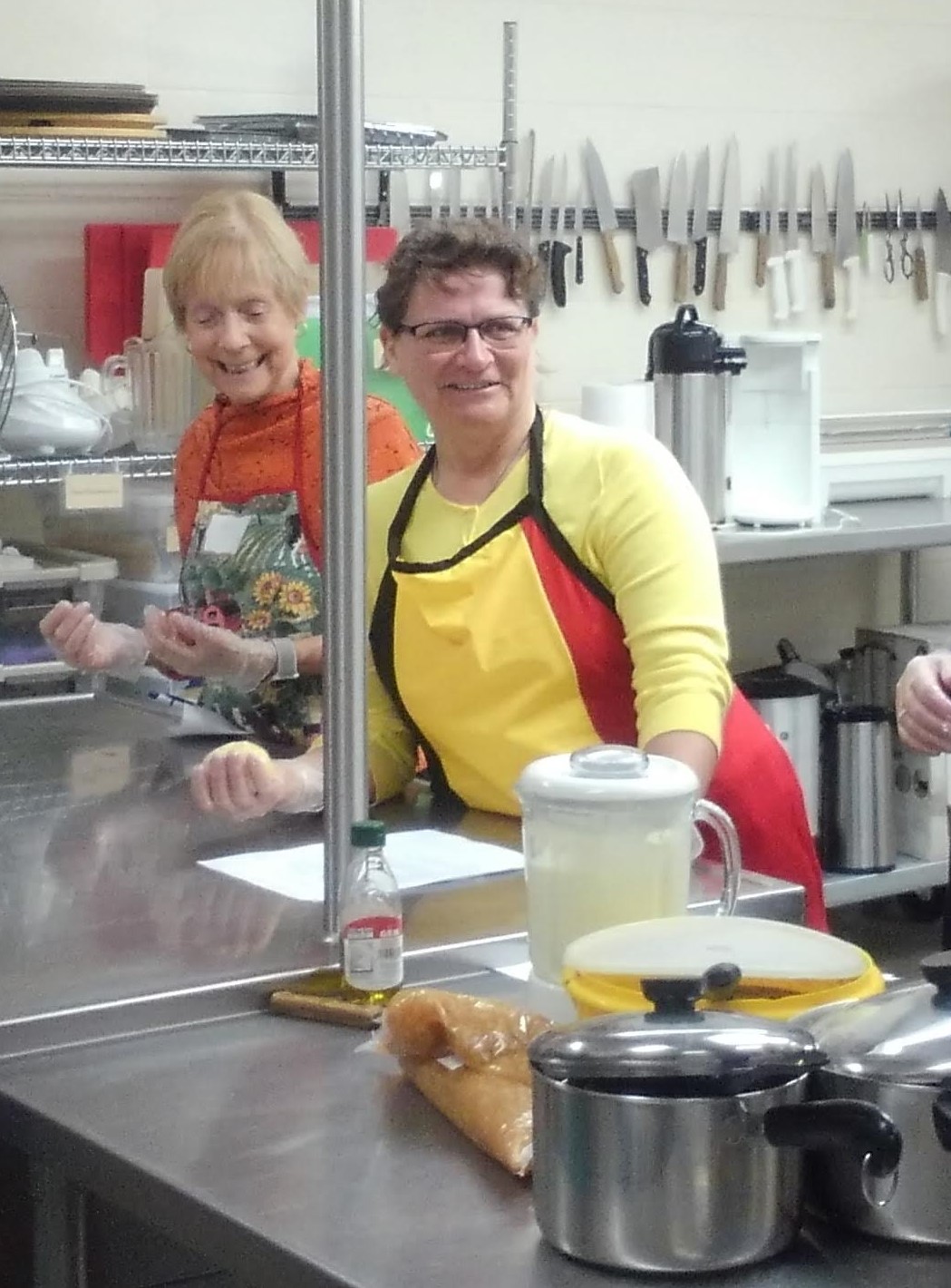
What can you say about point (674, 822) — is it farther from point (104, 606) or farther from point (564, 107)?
point (564, 107)

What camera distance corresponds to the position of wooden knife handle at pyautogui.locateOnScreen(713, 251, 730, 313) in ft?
12.3

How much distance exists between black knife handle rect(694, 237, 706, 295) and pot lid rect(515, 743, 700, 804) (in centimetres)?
249

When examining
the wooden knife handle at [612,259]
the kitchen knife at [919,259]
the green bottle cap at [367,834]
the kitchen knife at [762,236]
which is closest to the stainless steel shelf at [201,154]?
the wooden knife handle at [612,259]

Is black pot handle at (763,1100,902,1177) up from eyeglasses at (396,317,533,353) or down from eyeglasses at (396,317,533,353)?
down

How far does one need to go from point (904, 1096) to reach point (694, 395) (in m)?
2.37

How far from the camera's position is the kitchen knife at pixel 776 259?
3.79 m

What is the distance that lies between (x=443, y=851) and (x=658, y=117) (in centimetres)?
224

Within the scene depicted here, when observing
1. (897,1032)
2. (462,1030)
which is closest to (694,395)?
(462,1030)

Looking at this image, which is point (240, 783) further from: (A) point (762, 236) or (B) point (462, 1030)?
(A) point (762, 236)

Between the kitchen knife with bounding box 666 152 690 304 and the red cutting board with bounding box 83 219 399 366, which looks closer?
the red cutting board with bounding box 83 219 399 366

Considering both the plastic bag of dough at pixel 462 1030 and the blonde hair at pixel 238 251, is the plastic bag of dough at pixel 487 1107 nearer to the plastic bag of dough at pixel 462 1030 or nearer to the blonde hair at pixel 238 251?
the plastic bag of dough at pixel 462 1030

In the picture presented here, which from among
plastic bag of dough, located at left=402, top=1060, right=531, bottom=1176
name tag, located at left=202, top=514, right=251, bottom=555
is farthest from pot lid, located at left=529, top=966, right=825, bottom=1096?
name tag, located at left=202, top=514, right=251, bottom=555

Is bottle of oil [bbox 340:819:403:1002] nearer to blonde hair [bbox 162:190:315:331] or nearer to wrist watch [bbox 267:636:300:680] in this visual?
wrist watch [bbox 267:636:300:680]

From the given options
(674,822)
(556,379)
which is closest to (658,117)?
(556,379)
